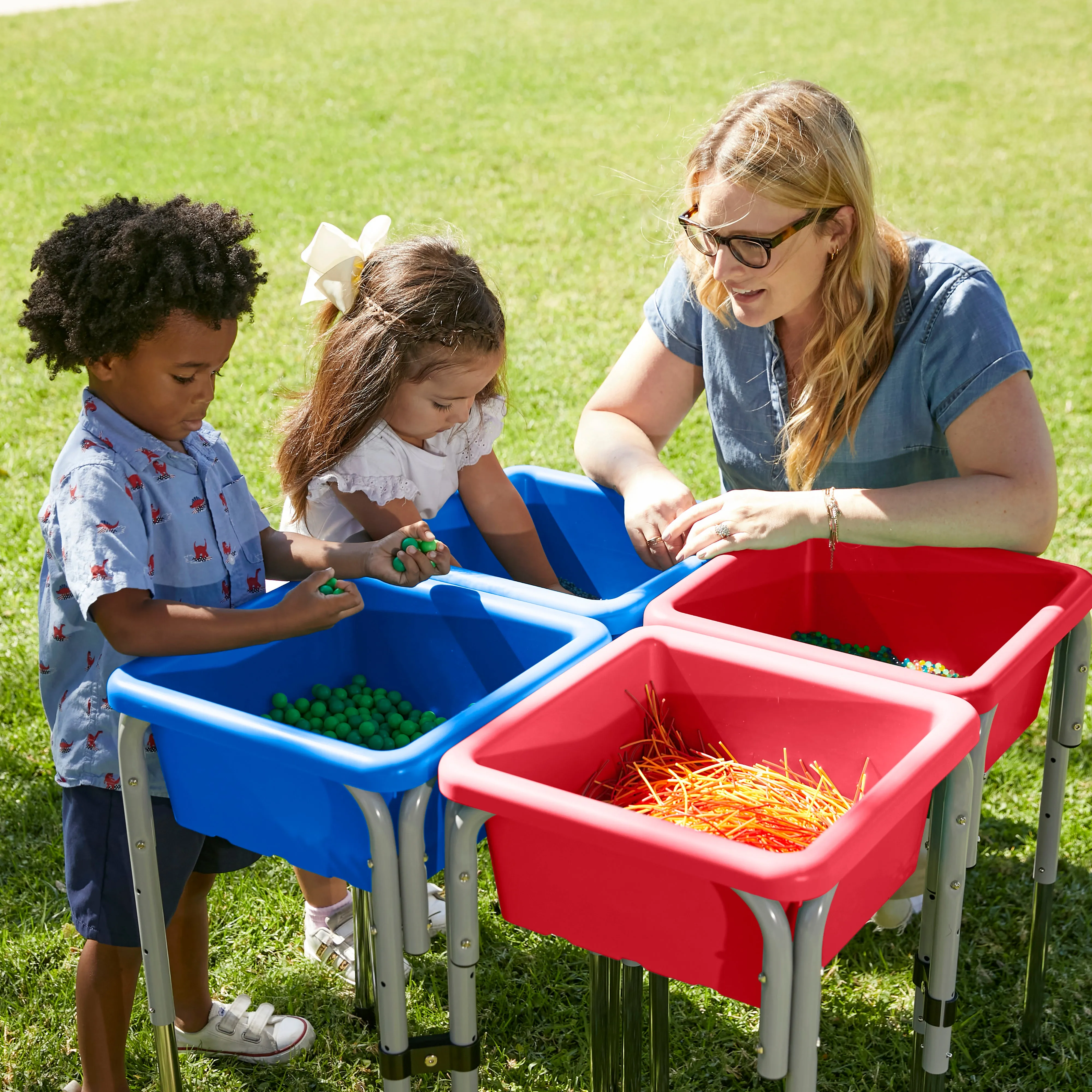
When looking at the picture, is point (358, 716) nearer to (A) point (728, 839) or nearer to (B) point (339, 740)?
(B) point (339, 740)

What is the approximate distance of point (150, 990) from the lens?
1.76m

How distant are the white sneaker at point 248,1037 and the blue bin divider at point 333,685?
64 centimetres

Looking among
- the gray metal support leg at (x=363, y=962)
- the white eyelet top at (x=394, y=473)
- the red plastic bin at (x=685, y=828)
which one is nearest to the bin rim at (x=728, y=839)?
the red plastic bin at (x=685, y=828)

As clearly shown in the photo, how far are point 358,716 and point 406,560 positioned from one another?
0.24m

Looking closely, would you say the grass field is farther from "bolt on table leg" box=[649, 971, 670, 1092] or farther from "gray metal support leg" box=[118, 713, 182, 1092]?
"gray metal support leg" box=[118, 713, 182, 1092]

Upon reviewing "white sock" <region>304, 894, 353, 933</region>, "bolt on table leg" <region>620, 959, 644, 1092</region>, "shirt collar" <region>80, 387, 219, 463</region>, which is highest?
"shirt collar" <region>80, 387, 219, 463</region>

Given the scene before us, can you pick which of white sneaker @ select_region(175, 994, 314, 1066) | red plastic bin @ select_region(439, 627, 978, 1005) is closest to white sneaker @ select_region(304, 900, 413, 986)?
white sneaker @ select_region(175, 994, 314, 1066)

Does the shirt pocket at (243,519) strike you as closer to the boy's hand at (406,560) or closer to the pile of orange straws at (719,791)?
the boy's hand at (406,560)

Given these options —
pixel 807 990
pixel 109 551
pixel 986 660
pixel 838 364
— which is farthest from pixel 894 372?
pixel 109 551

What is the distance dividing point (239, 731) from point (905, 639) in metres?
1.14

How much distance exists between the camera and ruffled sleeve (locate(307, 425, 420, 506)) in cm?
210

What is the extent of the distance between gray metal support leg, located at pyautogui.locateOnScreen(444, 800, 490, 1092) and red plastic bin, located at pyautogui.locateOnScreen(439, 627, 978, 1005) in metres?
0.04

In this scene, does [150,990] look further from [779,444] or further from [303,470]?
[779,444]

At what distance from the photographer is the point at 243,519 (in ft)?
6.33
